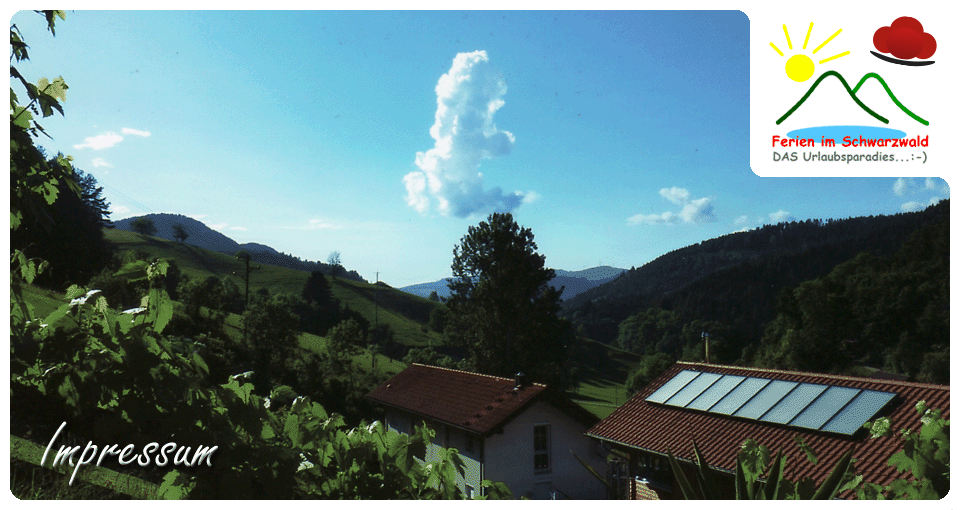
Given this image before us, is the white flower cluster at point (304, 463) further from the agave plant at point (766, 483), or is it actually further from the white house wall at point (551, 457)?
the white house wall at point (551, 457)

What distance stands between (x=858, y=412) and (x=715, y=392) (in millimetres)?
2340

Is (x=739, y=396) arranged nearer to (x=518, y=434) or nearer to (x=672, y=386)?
(x=672, y=386)

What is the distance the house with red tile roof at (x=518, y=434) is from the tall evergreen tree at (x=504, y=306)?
1475cm

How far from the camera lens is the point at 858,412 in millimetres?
7242

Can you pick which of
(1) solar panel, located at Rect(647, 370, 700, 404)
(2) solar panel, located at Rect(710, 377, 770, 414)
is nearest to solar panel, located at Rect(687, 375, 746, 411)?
(2) solar panel, located at Rect(710, 377, 770, 414)

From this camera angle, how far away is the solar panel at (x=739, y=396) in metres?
8.66

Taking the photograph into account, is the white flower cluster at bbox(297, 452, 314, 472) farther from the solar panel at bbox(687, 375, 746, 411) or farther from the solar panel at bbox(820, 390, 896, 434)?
the solar panel at bbox(687, 375, 746, 411)

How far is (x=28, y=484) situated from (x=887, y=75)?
15.8 ft

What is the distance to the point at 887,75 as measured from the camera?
3.14 metres

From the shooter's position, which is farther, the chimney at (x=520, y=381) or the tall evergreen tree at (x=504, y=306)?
the tall evergreen tree at (x=504, y=306)

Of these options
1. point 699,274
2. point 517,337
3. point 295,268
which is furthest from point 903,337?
point 295,268

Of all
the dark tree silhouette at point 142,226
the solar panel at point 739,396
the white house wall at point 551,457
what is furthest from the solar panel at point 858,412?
the dark tree silhouette at point 142,226

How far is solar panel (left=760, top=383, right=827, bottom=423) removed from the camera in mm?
7863

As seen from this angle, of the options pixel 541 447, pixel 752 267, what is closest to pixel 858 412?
pixel 541 447
